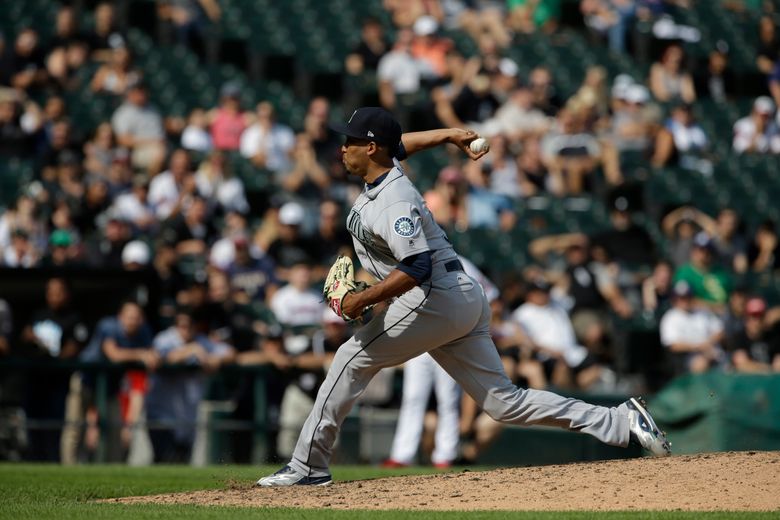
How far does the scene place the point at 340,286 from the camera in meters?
6.37

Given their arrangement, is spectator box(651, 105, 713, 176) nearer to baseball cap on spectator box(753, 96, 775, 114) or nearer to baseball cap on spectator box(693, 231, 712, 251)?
baseball cap on spectator box(753, 96, 775, 114)

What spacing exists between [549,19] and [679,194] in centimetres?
392

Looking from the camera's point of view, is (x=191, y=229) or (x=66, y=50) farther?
(x=66, y=50)

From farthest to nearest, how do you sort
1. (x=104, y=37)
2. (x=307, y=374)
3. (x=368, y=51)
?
(x=368, y=51), (x=104, y=37), (x=307, y=374)

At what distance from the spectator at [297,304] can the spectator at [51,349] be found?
1830 millimetres

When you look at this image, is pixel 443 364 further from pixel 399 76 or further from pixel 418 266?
pixel 399 76

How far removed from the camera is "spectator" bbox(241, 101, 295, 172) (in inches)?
566

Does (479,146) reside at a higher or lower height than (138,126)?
lower

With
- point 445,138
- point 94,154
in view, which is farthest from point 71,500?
point 94,154

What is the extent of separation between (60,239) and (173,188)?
1.71 meters

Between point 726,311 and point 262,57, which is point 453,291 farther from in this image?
point 262,57

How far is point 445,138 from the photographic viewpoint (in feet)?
22.6

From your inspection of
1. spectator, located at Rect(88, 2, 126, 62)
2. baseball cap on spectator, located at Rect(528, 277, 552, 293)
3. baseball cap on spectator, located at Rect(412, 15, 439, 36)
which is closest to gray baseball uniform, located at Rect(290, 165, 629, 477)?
baseball cap on spectator, located at Rect(528, 277, 552, 293)

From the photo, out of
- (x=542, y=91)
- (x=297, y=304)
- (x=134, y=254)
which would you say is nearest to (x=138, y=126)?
(x=134, y=254)
